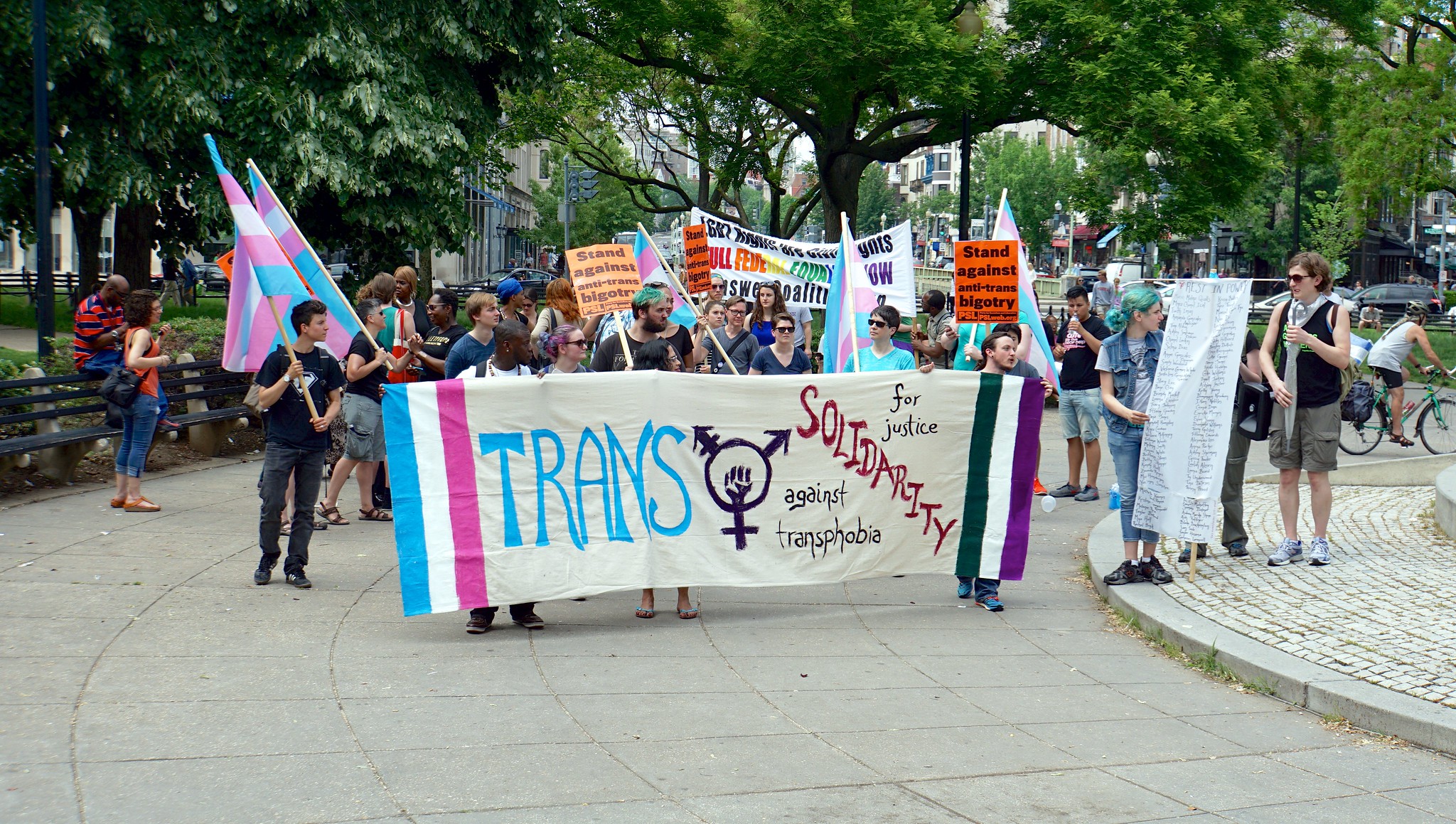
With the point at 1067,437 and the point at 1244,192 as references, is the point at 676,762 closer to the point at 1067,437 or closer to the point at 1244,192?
the point at 1067,437

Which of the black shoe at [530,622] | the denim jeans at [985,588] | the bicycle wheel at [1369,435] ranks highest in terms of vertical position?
the bicycle wheel at [1369,435]

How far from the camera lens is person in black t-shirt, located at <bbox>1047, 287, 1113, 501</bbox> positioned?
37.4 feet

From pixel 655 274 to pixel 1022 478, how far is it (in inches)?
260

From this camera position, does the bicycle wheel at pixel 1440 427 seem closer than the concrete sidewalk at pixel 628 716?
No

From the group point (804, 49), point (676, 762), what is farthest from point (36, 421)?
point (804, 49)

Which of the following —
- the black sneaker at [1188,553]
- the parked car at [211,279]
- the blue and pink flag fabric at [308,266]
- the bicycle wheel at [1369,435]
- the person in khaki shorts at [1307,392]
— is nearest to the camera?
the person in khaki shorts at [1307,392]

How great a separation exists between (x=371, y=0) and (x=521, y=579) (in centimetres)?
1351

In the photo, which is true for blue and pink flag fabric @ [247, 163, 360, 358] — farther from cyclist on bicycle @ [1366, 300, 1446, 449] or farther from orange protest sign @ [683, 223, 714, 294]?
cyclist on bicycle @ [1366, 300, 1446, 449]

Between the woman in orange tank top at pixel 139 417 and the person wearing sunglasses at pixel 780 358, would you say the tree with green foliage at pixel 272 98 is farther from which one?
the person wearing sunglasses at pixel 780 358

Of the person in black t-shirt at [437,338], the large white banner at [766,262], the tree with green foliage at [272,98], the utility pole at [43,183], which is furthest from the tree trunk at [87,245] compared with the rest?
the person in black t-shirt at [437,338]

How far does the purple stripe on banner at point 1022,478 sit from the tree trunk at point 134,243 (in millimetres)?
18550

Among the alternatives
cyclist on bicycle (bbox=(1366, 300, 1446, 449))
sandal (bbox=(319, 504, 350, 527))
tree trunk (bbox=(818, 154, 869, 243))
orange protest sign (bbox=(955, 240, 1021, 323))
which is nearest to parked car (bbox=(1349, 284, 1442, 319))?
tree trunk (bbox=(818, 154, 869, 243))

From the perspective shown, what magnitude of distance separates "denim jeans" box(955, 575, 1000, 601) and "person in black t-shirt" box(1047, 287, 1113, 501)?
4.01 meters

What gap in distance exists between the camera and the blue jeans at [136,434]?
10016mm
